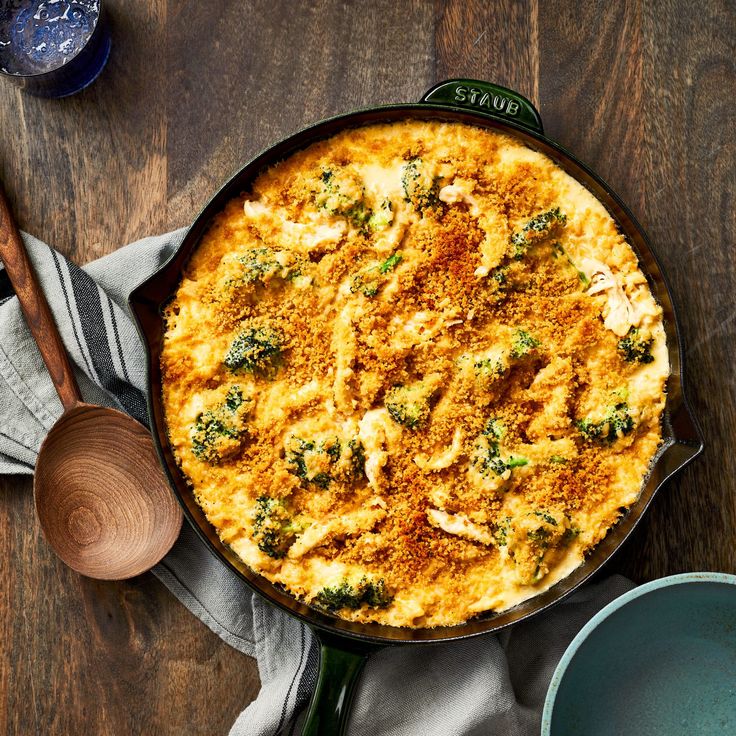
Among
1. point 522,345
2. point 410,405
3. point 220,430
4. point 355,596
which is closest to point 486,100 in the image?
point 522,345

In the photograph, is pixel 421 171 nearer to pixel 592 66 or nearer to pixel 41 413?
pixel 592 66

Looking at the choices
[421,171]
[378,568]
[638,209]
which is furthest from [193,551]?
[638,209]

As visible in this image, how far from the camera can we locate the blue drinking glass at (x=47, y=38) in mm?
3410

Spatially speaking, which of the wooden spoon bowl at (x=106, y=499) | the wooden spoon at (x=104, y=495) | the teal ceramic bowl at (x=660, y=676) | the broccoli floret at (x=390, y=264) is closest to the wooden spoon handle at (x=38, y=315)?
the wooden spoon at (x=104, y=495)

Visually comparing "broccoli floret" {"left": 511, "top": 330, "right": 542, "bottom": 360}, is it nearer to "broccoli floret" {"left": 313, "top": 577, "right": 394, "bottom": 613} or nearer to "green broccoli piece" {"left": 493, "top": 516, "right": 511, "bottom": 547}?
"green broccoli piece" {"left": 493, "top": 516, "right": 511, "bottom": 547}

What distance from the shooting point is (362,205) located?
9.84ft

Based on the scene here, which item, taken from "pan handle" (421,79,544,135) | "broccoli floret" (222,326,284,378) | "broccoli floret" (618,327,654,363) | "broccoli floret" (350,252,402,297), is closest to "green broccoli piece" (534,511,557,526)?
"broccoli floret" (618,327,654,363)

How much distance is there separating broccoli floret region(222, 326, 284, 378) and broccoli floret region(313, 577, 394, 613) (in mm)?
877

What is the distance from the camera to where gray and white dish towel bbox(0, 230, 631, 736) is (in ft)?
10.5

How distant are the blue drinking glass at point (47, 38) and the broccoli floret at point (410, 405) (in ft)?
6.62

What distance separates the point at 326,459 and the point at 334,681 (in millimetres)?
838

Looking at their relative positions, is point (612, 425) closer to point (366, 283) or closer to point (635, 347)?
point (635, 347)

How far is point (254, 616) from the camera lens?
3.27 meters

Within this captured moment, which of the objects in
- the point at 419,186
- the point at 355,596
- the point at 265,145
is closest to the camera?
the point at 355,596
